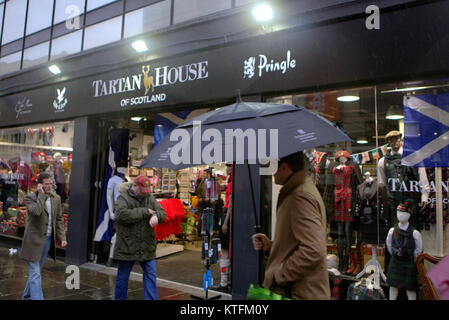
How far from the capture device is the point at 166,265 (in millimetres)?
8438

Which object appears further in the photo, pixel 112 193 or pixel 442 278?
pixel 112 193

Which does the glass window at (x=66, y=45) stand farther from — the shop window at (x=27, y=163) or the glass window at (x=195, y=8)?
the glass window at (x=195, y=8)

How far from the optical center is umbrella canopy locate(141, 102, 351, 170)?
8.61 feet

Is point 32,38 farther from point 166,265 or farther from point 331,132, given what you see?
point 331,132

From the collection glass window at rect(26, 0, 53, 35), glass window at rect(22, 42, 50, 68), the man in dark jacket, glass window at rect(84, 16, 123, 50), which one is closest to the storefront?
glass window at rect(84, 16, 123, 50)

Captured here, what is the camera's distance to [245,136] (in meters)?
2.70

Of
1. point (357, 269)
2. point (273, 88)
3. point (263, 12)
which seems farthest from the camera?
point (263, 12)

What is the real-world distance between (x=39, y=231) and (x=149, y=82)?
3825 mm

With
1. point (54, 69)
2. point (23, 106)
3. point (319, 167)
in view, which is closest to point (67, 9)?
point (54, 69)

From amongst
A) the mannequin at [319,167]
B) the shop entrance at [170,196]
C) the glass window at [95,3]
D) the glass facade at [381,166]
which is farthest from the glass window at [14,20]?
the mannequin at [319,167]

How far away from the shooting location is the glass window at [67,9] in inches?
392

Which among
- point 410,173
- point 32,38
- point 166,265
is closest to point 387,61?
point 410,173

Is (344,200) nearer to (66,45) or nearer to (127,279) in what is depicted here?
(127,279)

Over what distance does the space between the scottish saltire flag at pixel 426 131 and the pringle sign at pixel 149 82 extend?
356 centimetres
